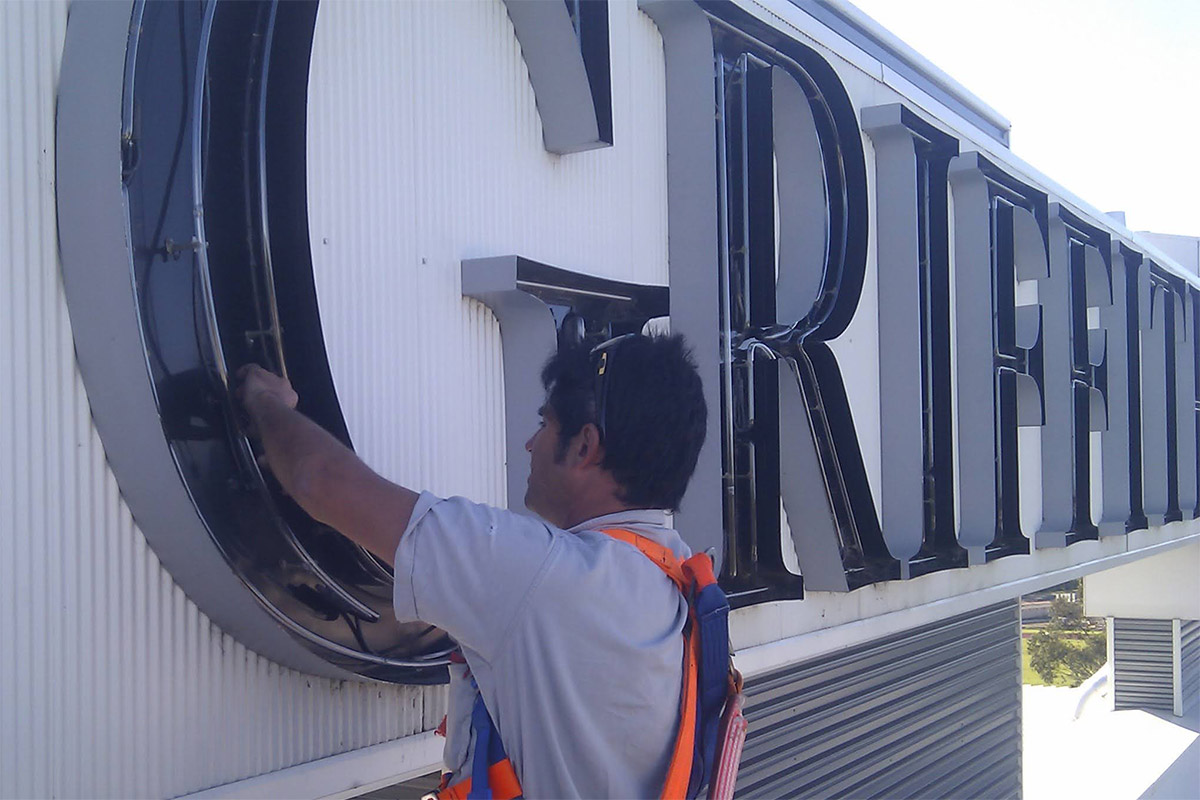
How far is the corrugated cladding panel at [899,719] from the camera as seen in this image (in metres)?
5.14

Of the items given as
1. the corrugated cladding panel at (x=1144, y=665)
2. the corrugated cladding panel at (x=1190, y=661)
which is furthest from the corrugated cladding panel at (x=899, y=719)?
the corrugated cladding panel at (x=1190, y=661)

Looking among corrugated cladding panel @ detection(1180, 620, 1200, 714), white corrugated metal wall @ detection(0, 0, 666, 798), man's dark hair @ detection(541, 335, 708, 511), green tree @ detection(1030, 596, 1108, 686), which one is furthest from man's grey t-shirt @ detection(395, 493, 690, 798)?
green tree @ detection(1030, 596, 1108, 686)

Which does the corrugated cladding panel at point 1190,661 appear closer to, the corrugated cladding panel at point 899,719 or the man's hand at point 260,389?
the corrugated cladding panel at point 899,719

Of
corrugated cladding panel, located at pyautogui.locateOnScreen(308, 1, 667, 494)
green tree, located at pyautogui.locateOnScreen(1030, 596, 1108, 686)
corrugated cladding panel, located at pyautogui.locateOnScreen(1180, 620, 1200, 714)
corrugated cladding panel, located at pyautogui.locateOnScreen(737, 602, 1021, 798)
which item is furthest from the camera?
green tree, located at pyautogui.locateOnScreen(1030, 596, 1108, 686)

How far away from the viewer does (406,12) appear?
289 cm

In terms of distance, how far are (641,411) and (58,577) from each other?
1.11 m

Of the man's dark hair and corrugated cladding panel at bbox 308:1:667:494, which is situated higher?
corrugated cladding panel at bbox 308:1:667:494

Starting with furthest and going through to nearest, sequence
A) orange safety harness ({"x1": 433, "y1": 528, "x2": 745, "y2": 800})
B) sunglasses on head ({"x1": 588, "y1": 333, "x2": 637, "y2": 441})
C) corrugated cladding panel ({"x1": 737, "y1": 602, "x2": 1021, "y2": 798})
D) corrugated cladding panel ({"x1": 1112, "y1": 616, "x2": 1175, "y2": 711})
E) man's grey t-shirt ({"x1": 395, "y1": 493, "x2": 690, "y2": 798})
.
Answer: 1. corrugated cladding panel ({"x1": 1112, "y1": 616, "x2": 1175, "y2": 711})
2. corrugated cladding panel ({"x1": 737, "y1": 602, "x2": 1021, "y2": 798})
3. sunglasses on head ({"x1": 588, "y1": 333, "x2": 637, "y2": 441})
4. orange safety harness ({"x1": 433, "y1": 528, "x2": 745, "y2": 800})
5. man's grey t-shirt ({"x1": 395, "y1": 493, "x2": 690, "y2": 798})

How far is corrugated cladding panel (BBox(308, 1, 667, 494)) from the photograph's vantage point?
8.72 ft

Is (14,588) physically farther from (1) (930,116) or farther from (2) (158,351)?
(1) (930,116)

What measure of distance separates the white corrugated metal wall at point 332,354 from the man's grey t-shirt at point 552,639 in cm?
68

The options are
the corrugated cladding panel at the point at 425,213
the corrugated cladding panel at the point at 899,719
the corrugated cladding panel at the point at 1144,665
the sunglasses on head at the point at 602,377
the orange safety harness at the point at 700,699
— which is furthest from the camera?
the corrugated cladding panel at the point at 1144,665

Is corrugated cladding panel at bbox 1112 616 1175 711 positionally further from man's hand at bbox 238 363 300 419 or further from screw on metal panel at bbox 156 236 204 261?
screw on metal panel at bbox 156 236 204 261

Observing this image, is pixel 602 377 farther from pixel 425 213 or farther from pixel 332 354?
pixel 425 213
